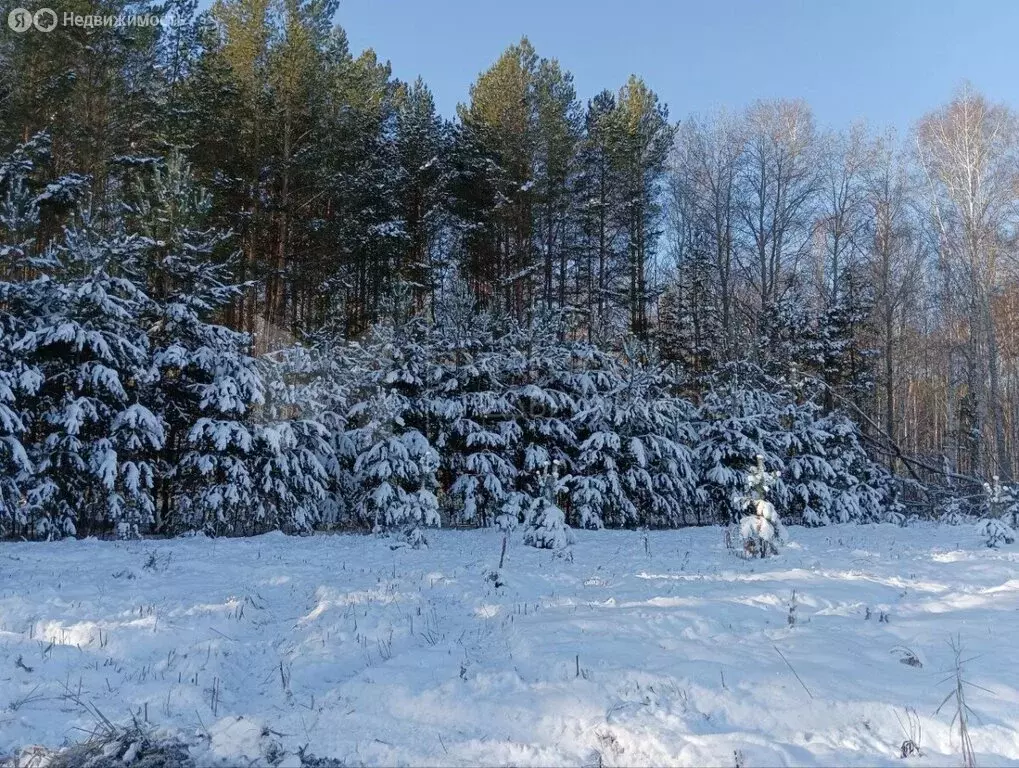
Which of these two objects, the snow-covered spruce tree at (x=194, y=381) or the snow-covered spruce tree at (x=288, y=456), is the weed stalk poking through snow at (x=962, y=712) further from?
the snow-covered spruce tree at (x=194, y=381)

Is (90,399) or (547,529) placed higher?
(90,399)

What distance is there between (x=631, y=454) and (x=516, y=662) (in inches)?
508

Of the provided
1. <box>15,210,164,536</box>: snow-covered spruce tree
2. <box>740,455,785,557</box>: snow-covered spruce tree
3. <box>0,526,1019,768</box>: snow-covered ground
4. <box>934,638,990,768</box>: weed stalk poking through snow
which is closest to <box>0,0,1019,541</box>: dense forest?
<box>15,210,164,536</box>: snow-covered spruce tree

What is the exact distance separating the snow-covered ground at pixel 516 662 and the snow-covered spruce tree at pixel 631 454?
8182mm

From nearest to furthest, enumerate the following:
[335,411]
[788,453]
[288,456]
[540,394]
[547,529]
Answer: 1. [547,529]
2. [288,456]
3. [335,411]
4. [540,394]
5. [788,453]

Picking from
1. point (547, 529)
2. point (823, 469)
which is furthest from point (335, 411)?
point (823, 469)

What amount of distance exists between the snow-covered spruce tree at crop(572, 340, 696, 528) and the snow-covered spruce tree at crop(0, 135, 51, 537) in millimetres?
11628

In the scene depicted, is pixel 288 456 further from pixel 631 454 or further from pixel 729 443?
pixel 729 443

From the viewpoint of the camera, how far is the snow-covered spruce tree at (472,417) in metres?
16.4

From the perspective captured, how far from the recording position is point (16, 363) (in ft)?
40.8

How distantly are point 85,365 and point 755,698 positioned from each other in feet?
43.7

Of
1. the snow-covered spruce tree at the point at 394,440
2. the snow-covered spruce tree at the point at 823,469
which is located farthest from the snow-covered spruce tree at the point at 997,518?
the snow-covered spruce tree at the point at 394,440

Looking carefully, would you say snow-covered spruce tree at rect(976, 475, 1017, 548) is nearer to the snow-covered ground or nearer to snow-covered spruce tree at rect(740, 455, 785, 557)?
the snow-covered ground

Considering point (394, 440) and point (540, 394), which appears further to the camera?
point (540, 394)
